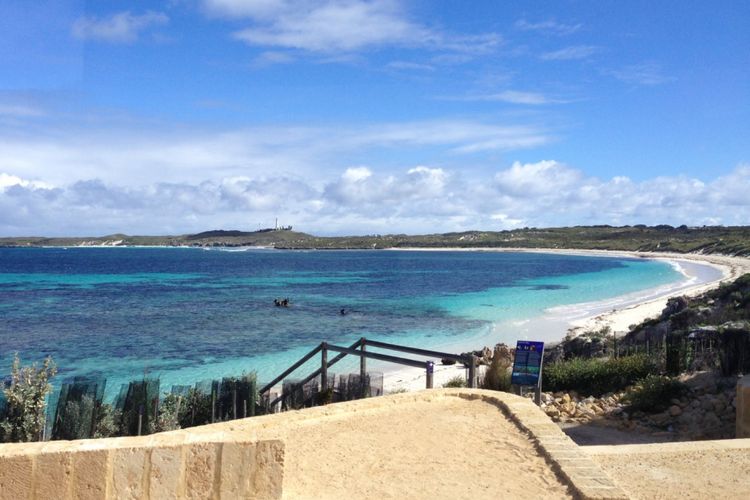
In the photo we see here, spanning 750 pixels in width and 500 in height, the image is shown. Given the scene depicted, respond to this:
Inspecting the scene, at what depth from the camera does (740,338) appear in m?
11.7

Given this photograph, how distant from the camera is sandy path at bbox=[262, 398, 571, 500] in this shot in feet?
→ 18.6

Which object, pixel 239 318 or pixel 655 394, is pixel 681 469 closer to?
pixel 655 394

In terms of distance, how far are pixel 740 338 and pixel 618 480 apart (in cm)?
680

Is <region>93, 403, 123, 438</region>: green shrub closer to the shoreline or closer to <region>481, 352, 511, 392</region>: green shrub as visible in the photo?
<region>481, 352, 511, 392</region>: green shrub

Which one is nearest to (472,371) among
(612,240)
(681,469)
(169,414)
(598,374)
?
(681,469)

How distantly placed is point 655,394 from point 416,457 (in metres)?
6.28

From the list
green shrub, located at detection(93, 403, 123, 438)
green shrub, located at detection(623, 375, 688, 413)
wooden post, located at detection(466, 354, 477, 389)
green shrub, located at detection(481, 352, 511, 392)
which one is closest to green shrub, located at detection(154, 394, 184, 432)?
green shrub, located at detection(93, 403, 123, 438)

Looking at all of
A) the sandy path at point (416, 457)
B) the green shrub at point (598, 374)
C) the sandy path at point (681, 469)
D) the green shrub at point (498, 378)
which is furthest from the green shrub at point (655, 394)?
the sandy path at point (416, 457)

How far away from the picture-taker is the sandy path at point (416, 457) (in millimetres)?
5672

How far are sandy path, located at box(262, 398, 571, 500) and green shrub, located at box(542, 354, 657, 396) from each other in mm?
5747

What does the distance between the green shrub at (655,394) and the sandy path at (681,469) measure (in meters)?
3.30

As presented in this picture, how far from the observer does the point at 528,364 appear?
10.3 m

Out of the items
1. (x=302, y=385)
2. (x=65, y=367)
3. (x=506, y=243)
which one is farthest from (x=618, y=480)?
(x=506, y=243)

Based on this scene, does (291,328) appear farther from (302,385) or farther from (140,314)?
(302,385)
